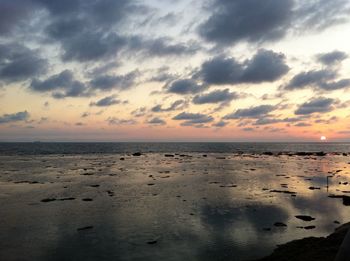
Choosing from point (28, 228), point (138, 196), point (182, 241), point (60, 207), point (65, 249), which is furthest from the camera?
point (138, 196)

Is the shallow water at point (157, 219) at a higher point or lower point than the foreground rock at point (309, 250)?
lower

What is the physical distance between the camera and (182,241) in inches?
888

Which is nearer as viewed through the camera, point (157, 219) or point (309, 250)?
point (309, 250)

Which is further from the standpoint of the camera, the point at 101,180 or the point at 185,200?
the point at 101,180

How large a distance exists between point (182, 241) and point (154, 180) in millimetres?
33468

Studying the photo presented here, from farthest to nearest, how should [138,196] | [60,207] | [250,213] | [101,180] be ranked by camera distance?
[101,180]
[138,196]
[60,207]
[250,213]

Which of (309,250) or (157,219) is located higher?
(309,250)

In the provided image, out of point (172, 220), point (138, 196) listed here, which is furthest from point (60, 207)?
point (172, 220)

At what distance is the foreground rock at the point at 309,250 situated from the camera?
1752cm

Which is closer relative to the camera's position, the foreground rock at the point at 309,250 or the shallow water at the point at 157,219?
the foreground rock at the point at 309,250

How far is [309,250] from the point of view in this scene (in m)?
18.9

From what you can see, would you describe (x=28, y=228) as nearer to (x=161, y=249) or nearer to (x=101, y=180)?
(x=161, y=249)

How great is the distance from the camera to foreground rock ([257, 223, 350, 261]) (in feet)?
57.5

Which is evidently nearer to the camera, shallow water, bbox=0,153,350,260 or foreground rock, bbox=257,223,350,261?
foreground rock, bbox=257,223,350,261
